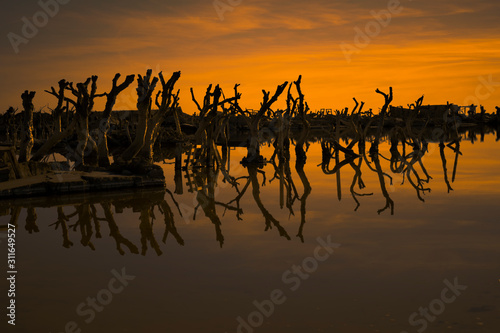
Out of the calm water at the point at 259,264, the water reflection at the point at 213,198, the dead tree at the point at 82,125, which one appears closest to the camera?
the calm water at the point at 259,264

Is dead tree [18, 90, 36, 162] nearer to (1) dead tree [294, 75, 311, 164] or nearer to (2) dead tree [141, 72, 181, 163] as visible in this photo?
(2) dead tree [141, 72, 181, 163]

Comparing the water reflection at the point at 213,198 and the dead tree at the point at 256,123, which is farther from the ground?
the dead tree at the point at 256,123

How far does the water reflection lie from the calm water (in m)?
0.08

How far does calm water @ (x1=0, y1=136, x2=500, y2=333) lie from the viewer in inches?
310

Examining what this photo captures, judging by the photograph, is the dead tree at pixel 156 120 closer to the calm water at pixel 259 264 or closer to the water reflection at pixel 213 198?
the water reflection at pixel 213 198

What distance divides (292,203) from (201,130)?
1168cm

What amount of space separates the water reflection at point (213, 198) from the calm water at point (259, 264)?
0.08 meters

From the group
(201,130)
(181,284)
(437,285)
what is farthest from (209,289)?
(201,130)

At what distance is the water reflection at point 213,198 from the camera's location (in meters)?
13.6

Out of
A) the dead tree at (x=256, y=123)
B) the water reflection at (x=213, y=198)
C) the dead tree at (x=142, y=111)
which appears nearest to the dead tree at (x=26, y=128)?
the dead tree at (x=142, y=111)

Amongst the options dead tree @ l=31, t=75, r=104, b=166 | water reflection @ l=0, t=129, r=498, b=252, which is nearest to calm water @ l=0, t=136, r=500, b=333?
→ water reflection @ l=0, t=129, r=498, b=252

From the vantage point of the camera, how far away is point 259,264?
10492 mm

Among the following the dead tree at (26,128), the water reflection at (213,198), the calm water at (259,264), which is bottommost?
the calm water at (259,264)

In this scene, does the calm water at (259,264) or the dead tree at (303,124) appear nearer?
the calm water at (259,264)
